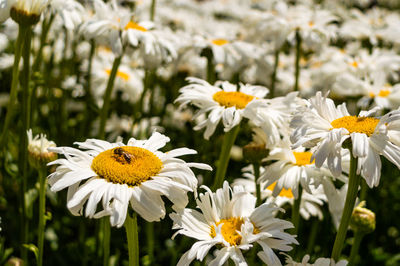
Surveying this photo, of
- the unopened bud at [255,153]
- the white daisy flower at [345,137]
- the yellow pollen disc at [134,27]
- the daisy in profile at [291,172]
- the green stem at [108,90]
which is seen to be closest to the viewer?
the white daisy flower at [345,137]

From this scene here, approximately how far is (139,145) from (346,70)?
2614 millimetres

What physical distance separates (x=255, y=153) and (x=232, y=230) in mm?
682

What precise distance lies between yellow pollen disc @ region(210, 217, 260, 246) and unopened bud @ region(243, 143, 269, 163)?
1.92 ft

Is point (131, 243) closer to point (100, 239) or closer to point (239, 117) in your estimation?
point (239, 117)

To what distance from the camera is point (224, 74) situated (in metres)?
4.21

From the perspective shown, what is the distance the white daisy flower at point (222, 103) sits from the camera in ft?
7.08

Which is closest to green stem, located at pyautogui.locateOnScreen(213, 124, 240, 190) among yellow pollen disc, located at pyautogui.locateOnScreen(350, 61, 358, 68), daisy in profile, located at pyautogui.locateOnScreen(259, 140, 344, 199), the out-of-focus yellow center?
daisy in profile, located at pyautogui.locateOnScreen(259, 140, 344, 199)

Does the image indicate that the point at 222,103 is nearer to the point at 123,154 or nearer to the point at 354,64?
the point at 123,154

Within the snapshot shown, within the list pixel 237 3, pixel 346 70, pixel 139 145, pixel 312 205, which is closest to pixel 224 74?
pixel 346 70

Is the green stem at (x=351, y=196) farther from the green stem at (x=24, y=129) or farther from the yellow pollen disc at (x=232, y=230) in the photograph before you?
the green stem at (x=24, y=129)

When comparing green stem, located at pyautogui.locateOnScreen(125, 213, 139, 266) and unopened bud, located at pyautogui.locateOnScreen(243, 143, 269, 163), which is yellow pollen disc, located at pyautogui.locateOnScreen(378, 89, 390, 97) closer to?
unopened bud, located at pyautogui.locateOnScreen(243, 143, 269, 163)

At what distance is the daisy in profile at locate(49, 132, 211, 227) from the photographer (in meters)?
1.41

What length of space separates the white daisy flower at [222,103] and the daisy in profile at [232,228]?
499mm

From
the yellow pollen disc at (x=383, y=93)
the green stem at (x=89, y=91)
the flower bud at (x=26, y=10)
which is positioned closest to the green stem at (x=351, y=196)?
the flower bud at (x=26, y=10)
